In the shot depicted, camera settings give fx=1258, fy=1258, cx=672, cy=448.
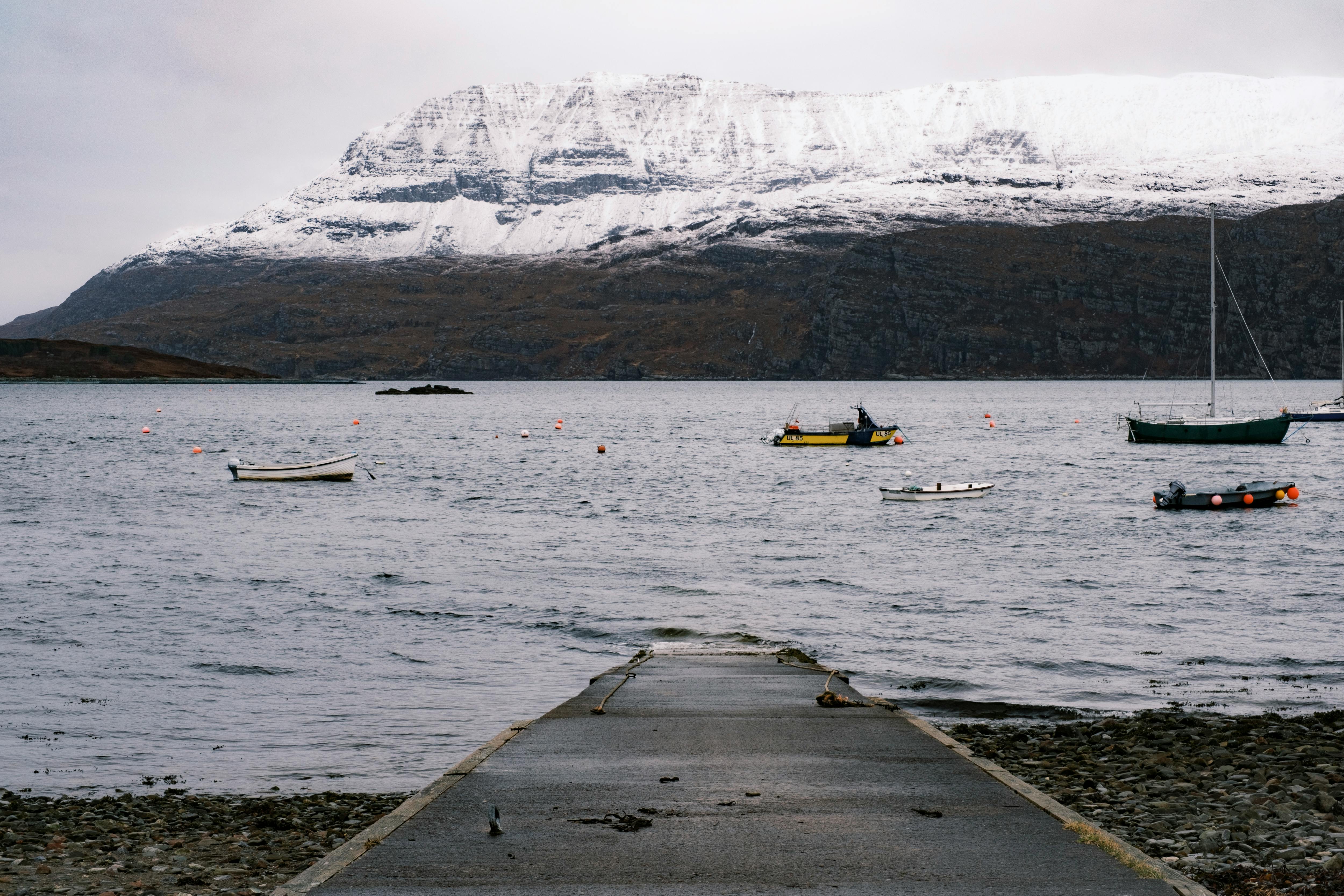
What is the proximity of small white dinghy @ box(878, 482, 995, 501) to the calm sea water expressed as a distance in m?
0.67

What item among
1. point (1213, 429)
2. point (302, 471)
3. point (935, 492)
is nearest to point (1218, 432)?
point (1213, 429)

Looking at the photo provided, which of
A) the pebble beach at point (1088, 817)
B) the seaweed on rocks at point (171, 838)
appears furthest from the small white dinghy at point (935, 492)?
the seaweed on rocks at point (171, 838)

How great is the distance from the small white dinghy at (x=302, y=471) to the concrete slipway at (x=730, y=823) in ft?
197

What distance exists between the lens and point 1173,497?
54250 millimetres

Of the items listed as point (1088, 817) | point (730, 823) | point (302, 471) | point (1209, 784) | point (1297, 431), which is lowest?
point (1209, 784)

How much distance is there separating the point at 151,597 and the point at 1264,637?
90.2 ft

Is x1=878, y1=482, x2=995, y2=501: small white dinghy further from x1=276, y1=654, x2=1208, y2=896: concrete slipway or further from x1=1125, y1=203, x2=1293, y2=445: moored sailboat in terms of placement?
x1=276, y1=654, x2=1208, y2=896: concrete slipway

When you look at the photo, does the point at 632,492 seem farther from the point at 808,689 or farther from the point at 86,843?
the point at 86,843

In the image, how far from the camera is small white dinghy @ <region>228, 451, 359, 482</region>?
73.3 meters

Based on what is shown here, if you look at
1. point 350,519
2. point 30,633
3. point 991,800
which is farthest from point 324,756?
point 350,519

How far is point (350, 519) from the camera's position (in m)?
54.9

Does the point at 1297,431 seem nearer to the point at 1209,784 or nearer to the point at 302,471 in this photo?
the point at 302,471

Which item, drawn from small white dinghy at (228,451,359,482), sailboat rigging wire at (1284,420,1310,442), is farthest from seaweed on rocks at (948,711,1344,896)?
sailboat rigging wire at (1284,420,1310,442)

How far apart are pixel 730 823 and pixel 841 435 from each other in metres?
93.7
